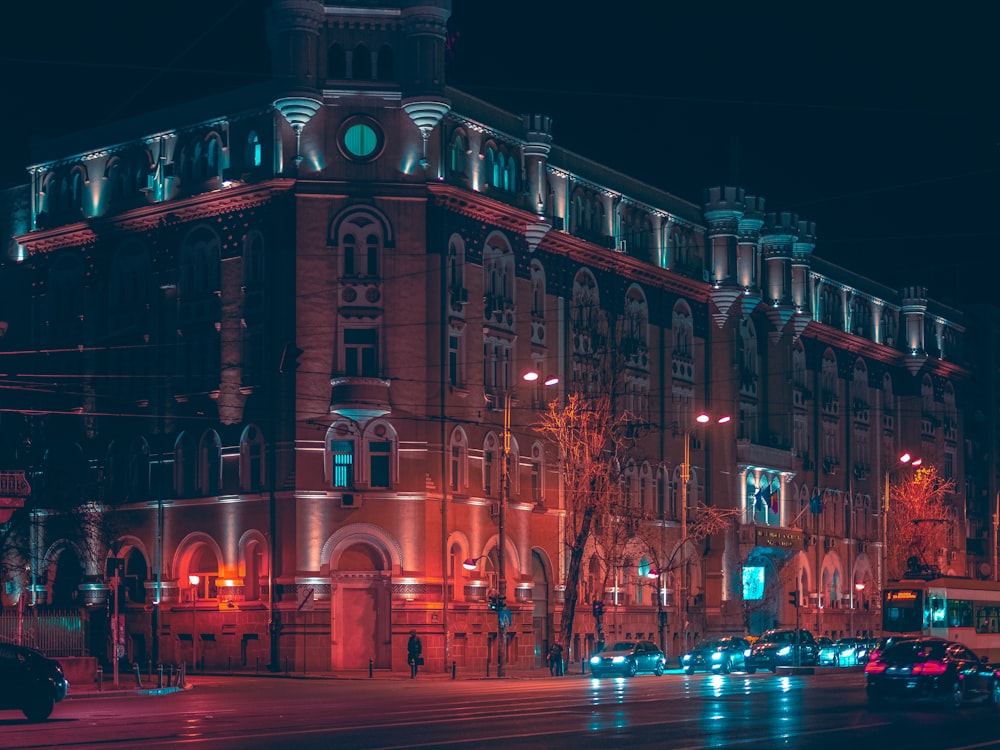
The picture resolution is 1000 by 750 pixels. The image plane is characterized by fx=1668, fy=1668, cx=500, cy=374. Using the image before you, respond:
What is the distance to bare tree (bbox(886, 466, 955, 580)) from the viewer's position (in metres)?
101

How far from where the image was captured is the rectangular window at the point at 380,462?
214 ft

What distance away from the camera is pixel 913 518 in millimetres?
100875

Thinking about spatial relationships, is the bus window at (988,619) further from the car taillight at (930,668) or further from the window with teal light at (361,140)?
the window with teal light at (361,140)

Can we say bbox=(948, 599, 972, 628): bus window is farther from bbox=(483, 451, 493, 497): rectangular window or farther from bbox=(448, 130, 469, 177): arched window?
bbox=(448, 130, 469, 177): arched window

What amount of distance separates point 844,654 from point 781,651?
7.59m

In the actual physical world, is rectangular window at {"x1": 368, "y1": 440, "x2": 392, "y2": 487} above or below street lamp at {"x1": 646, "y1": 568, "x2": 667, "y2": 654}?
above

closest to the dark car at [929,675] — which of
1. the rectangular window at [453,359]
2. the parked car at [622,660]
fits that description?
the parked car at [622,660]

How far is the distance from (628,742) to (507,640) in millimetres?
42289

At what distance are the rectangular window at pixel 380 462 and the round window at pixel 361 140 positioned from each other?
11.2 m

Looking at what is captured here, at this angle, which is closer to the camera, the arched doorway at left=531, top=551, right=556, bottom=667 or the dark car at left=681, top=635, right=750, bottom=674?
the dark car at left=681, top=635, right=750, bottom=674

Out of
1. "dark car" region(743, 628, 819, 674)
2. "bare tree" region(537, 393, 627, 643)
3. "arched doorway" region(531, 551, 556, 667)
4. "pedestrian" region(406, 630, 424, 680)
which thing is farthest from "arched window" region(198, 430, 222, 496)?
"dark car" region(743, 628, 819, 674)

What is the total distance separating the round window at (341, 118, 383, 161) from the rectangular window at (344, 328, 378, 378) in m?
6.87

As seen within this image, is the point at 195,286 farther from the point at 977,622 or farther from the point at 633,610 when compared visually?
the point at 977,622

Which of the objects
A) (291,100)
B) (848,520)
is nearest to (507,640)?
(291,100)
